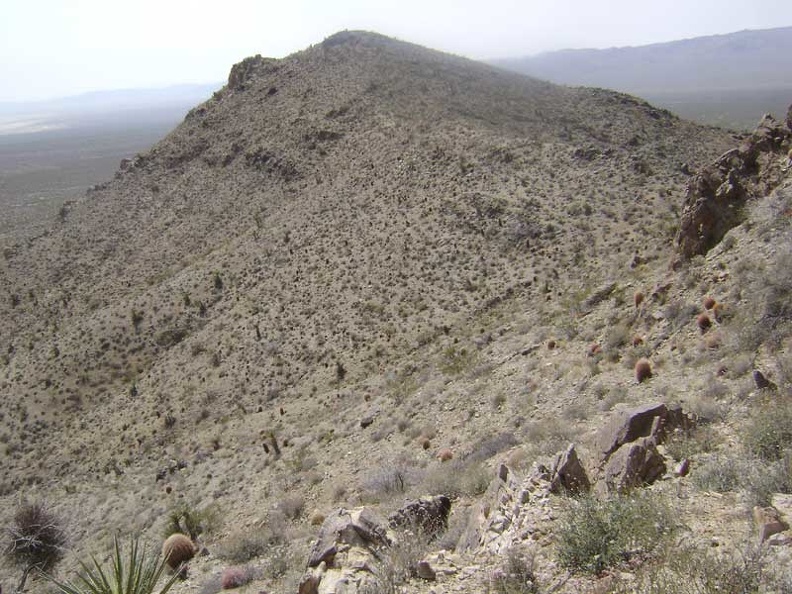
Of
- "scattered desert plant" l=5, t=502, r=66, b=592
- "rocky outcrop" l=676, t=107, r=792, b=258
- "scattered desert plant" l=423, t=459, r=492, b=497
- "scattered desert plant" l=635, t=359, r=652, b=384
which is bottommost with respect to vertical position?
"scattered desert plant" l=5, t=502, r=66, b=592

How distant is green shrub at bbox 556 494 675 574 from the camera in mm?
5125

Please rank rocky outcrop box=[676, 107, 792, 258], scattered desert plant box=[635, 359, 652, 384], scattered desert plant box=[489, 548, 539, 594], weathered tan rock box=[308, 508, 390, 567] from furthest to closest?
rocky outcrop box=[676, 107, 792, 258] < scattered desert plant box=[635, 359, 652, 384] < weathered tan rock box=[308, 508, 390, 567] < scattered desert plant box=[489, 548, 539, 594]

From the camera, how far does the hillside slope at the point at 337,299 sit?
44.6 ft

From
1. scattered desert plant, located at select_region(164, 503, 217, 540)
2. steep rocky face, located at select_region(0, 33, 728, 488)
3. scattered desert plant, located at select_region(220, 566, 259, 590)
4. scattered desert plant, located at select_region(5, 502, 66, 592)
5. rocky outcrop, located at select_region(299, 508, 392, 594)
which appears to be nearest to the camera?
rocky outcrop, located at select_region(299, 508, 392, 594)

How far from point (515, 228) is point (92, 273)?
29.0 metres

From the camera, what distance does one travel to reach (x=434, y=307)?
23.2m

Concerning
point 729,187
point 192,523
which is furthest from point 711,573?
point 729,187

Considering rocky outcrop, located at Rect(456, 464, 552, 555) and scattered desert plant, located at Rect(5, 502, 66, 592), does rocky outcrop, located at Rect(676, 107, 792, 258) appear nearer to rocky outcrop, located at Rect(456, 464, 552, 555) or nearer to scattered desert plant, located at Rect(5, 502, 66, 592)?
rocky outcrop, located at Rect(456, 464, 552, 555)

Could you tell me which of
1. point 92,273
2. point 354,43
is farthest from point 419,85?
point 92,273

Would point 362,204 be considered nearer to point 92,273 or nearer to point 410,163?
point 410,163

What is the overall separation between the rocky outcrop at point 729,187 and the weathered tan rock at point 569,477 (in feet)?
29.5

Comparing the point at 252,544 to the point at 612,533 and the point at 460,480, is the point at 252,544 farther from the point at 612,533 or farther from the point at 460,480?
the point at 612,533

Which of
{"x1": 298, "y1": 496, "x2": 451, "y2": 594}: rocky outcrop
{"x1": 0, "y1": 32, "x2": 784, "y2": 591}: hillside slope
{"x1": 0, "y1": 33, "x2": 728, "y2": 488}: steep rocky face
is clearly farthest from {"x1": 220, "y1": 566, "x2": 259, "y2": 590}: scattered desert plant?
{"x1": 0, "y1": 33, "x2": 728, "y2": 488}: steep rocky face

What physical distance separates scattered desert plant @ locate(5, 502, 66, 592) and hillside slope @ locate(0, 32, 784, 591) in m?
0.66
